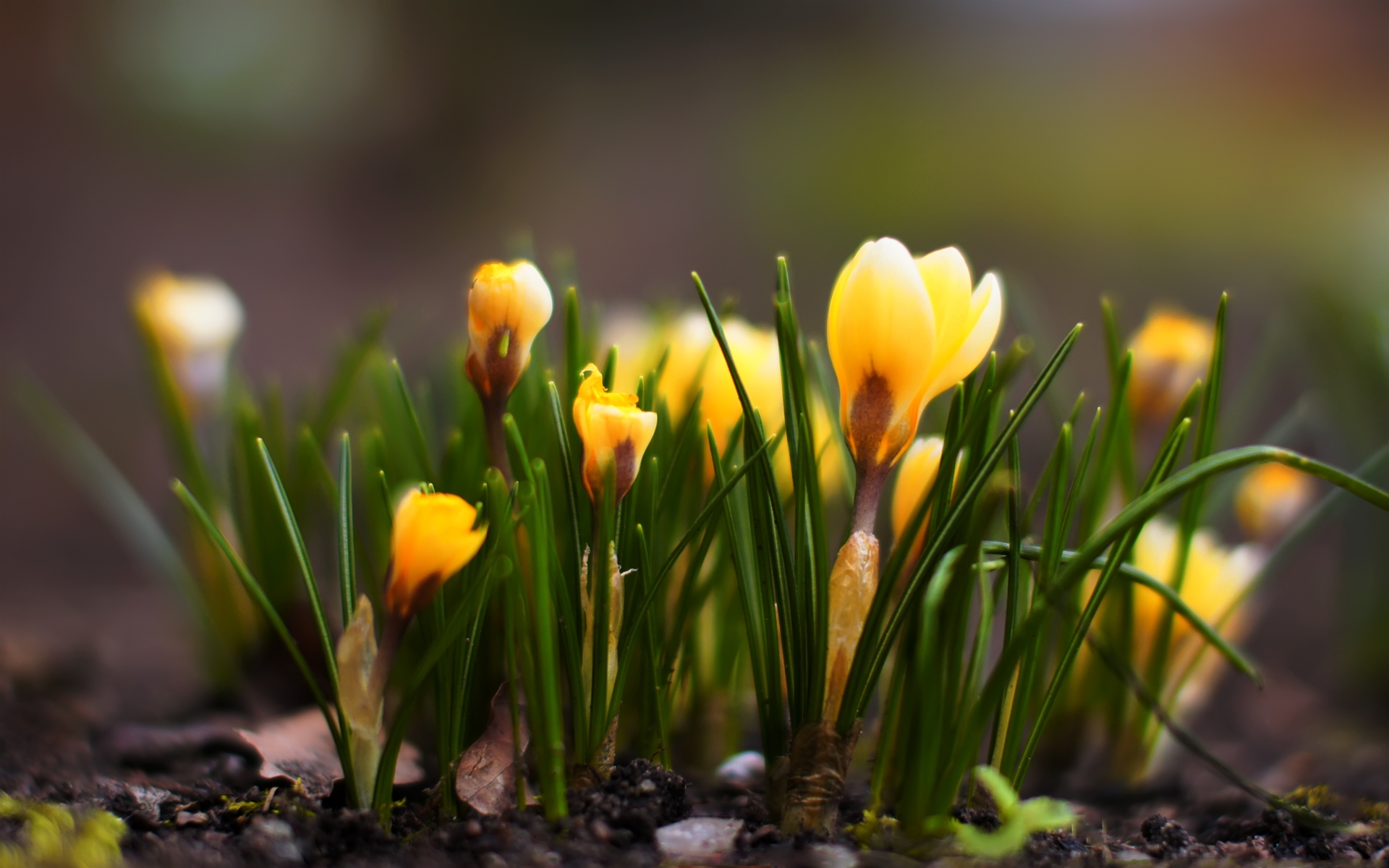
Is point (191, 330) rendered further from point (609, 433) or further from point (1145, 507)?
point (1145, 507)

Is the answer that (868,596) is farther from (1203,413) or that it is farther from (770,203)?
(770,203)

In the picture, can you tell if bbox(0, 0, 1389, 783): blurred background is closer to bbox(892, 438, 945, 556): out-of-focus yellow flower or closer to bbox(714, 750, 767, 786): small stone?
bbox(714, 750, 767, 786): small stone

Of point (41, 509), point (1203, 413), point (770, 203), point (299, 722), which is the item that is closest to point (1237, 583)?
point (1203, 413)

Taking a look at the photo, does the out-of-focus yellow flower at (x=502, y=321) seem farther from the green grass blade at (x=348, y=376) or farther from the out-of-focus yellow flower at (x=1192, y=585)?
the out-of-focus yellow flower at (x=1192, y=585)

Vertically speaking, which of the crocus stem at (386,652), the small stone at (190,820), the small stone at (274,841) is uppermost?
the crocus stem at (386,652)

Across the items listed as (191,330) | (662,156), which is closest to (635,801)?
(191,330)

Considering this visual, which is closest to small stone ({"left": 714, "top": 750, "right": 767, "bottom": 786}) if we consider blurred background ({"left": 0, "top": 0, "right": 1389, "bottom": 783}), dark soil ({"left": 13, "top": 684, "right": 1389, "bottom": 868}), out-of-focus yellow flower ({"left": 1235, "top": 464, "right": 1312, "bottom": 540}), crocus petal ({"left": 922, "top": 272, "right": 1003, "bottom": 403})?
dark soil ({"left": 13, "top": 684, "right": 1389, "bottom": 868})

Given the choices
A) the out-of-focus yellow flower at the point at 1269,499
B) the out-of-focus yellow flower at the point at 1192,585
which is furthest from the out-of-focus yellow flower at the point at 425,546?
the out-of-focus yellow flower at the point at 1269,499
